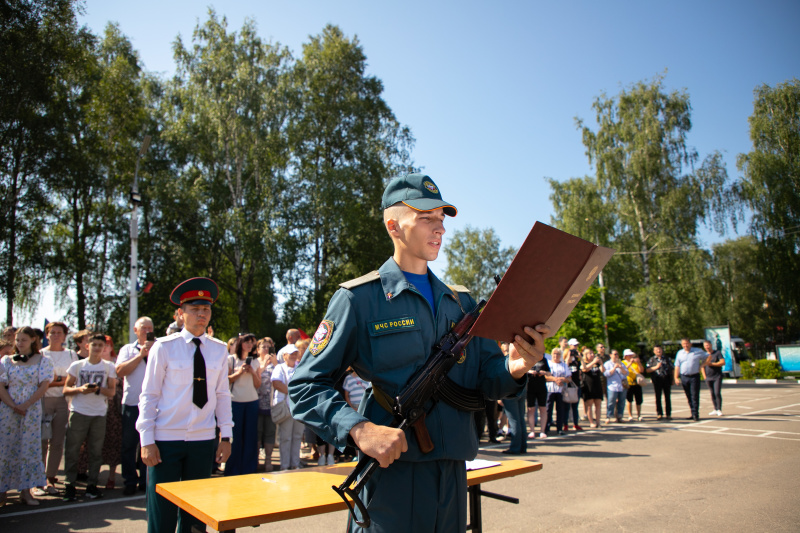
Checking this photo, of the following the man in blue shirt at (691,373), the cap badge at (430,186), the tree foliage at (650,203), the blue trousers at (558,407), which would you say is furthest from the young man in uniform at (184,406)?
the tree foliage at (650,203)

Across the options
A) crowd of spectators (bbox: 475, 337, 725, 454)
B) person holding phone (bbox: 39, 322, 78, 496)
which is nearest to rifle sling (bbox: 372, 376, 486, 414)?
person holding phone (bbox: 39, 322, 78, 496)

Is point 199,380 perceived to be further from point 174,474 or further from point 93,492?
point 93,492

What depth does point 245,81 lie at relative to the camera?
25.0 metres

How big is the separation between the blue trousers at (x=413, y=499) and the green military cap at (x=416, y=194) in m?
1.07

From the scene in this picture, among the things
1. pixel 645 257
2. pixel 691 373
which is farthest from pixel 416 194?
pixel 645 257

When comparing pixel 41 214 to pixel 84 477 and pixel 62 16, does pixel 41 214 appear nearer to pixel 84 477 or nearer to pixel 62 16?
pixel 62 16

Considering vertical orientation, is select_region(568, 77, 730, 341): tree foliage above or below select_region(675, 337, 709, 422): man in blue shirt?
above

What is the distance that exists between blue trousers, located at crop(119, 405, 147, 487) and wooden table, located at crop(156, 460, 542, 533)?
178 inches

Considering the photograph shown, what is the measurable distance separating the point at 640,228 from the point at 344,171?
18.3 m

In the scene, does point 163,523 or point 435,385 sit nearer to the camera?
point 435,385

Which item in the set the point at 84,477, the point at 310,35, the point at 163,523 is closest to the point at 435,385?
the point at 163,523

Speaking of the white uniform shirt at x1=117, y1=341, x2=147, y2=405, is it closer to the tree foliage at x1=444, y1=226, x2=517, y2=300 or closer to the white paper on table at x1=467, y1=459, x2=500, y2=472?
the white paper on table at x1=467, y1=459, x2=500, y2=472

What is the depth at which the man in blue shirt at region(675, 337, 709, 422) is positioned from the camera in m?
13.6

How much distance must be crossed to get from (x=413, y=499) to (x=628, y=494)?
5.55 m
